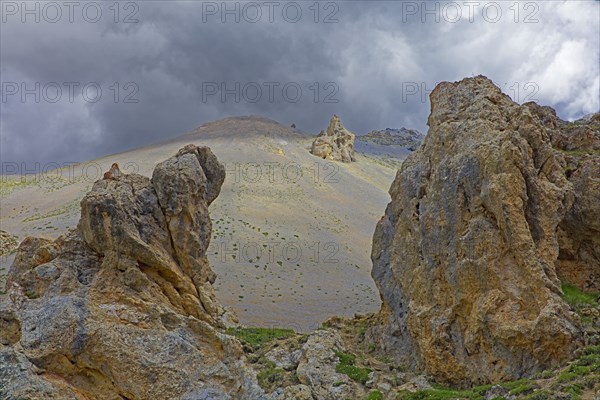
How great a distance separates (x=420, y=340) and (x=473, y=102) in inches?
374

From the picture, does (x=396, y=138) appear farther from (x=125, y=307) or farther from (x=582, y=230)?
(x=125, y=307)

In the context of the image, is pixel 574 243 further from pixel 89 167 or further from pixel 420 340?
pixel 89 167

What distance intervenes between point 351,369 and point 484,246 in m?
5.91

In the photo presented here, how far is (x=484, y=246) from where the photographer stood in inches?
602

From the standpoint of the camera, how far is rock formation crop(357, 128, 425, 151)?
150 metres

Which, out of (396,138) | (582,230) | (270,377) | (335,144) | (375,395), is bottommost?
(270,377)

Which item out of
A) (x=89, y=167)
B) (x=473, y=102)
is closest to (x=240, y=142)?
(x=89, y=167)

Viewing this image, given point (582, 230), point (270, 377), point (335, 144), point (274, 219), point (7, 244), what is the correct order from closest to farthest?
point (270, 377) < point (582, 230) < point (7, 244) < point (274, 219) < point (335, 144)

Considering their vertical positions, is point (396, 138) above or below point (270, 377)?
above

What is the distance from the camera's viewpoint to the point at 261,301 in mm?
33625

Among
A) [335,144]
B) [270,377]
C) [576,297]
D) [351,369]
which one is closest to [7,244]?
Answer: [270,377]

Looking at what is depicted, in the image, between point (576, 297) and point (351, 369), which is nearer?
point (576, 297)

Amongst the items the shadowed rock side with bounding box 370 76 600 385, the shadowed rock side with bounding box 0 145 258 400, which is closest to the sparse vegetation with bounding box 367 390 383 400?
the shadowed rock side with bounding box 370 76 600 385

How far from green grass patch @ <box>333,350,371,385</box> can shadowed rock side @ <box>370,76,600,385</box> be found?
1980mm
